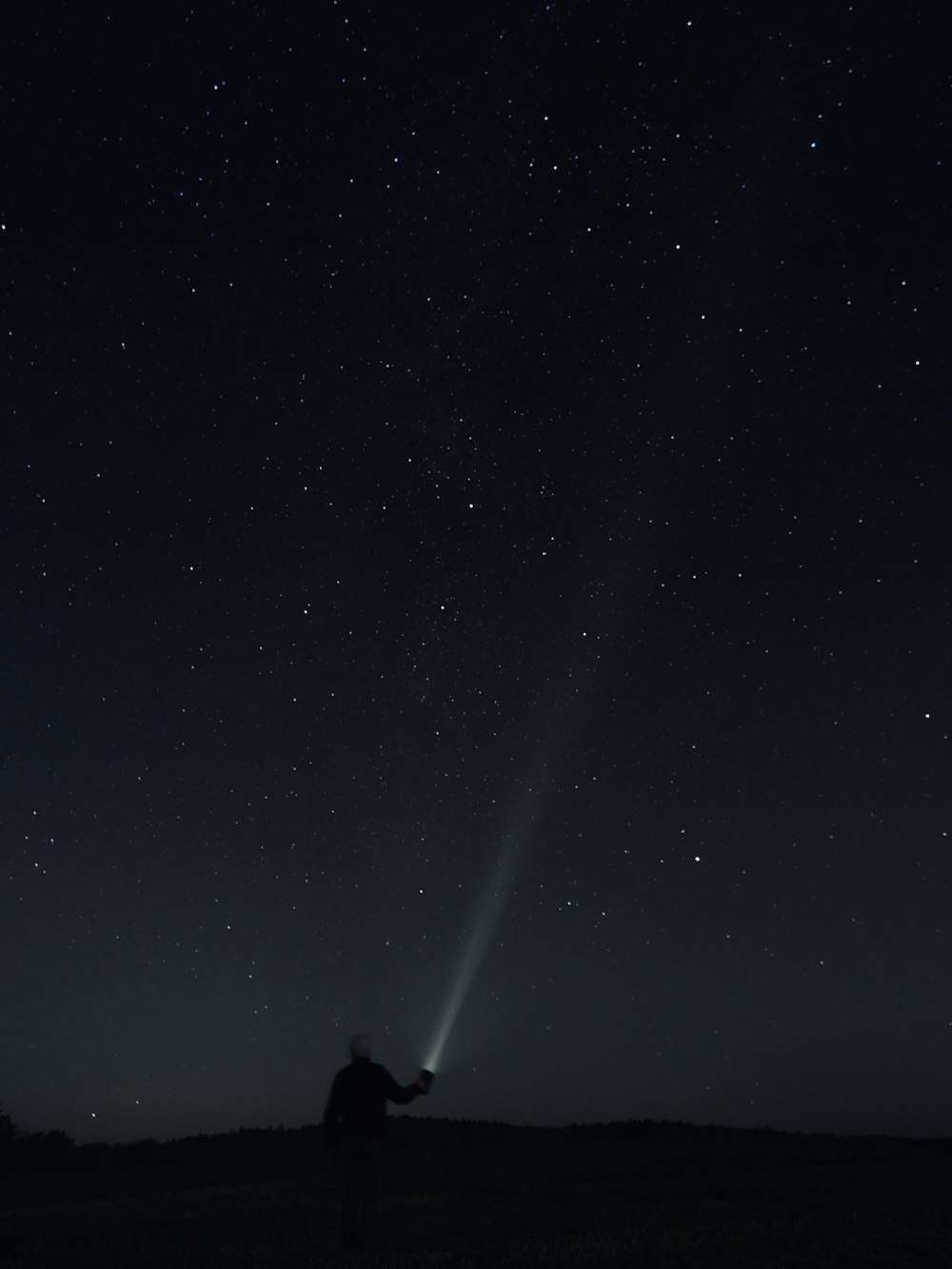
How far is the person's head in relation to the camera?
8.50m

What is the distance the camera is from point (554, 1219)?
11008 millimetres

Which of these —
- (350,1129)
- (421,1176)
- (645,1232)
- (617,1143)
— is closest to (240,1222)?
(350,1129)

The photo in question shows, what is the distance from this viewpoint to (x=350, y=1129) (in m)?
8.24

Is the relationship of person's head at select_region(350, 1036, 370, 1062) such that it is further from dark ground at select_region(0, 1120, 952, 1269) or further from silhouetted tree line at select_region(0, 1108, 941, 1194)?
silhouetted tree line at select_region(0, 1108, 941, 1194)

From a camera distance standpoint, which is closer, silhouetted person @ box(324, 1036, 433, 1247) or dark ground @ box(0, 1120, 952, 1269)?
dark ground @ box(0, 1120, 952, 1269)

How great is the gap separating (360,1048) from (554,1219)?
13.4 feet

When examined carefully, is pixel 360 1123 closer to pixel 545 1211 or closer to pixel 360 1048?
pixel 360 1048

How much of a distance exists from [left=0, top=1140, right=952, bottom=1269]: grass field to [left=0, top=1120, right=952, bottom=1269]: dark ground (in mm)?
31

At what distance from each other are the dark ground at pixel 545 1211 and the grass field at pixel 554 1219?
0.03 meters

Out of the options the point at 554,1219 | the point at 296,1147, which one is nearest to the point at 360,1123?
the point at 554,1219

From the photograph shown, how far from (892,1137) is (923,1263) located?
21.5 metres

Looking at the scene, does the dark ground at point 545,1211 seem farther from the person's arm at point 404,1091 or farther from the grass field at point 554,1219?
the person's arm at point 404,1091

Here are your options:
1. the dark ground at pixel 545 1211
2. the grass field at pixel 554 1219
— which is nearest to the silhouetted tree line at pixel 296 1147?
the dark ground at pixel 545 1211

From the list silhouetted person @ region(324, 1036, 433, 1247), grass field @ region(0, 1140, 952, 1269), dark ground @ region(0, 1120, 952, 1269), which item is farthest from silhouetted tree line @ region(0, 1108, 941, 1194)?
silhouetted person @ region(324, 1036, 433, 1247)
